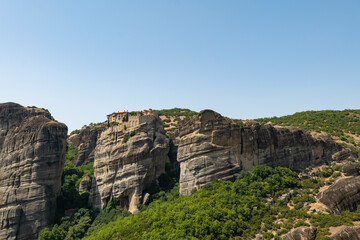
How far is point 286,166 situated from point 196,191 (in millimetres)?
17499

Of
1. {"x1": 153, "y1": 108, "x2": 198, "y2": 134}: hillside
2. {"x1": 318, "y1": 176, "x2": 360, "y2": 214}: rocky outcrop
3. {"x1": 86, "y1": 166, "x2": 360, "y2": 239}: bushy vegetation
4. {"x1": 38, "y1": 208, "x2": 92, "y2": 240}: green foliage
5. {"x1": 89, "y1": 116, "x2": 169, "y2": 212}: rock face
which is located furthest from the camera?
{"x1": 153, "y1": 108, "x2": 198, "y2": 134}: hillside

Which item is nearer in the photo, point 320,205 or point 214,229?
point 214,229

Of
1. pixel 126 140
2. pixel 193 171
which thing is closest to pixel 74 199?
pixel 126 140

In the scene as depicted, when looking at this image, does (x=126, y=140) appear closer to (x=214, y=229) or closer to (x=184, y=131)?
(x=184, y=131)

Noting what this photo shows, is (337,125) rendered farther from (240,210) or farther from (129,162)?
(129,162)

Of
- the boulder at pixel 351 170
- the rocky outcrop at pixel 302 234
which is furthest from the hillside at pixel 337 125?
the rocky outcrop at pixel 302 234

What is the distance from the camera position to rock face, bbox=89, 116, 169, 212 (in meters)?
52.2

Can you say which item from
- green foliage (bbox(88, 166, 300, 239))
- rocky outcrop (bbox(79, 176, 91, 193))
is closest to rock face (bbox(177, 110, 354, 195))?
green foliage (bbox(88, 166, 300, 239))

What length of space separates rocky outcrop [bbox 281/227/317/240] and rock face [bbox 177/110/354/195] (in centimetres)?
1434

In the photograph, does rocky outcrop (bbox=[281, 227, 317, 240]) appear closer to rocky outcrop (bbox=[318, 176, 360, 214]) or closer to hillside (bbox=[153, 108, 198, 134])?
rocky outcrop (bbox=[318, 176, 360, 214])

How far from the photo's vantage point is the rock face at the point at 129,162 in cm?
5225

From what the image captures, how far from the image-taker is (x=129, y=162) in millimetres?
53156

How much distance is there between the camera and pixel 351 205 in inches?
1425

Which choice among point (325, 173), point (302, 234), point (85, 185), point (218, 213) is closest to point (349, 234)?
point (302, 234)
